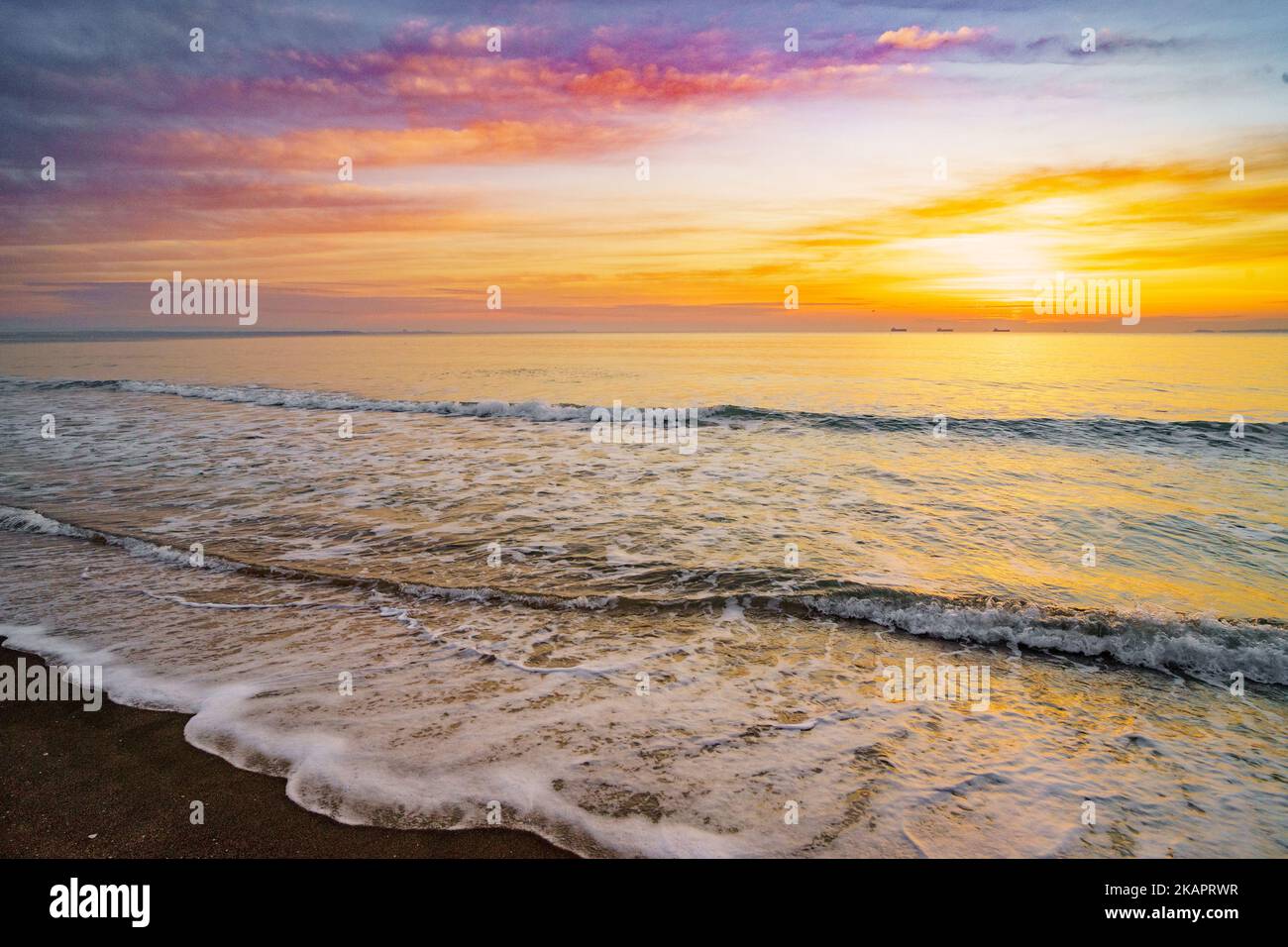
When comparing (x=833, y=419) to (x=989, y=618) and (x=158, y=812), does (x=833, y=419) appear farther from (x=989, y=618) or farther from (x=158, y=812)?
(x=158, y=812)

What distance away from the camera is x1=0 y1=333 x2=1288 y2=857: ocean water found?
14.8ft

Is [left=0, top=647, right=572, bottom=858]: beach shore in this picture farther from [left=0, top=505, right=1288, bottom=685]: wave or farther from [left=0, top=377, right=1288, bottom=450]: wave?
[left=0, top=377, right=1288, bottom=450]: wave

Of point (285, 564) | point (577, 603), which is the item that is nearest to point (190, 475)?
point (285, 564)

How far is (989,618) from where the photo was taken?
24.9 feet

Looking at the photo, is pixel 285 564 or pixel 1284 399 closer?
pixel 285 564

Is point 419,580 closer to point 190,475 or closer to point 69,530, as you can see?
point 69,530

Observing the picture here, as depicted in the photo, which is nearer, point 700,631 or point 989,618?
point 700,631

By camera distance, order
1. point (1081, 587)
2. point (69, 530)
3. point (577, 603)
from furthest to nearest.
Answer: point (69, 530) < point (1081, 587) < point (577, 603)

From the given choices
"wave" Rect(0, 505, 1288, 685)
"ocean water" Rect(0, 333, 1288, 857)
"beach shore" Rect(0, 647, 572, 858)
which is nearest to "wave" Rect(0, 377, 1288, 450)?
"ocean water" Rect(0, 333, 1288, 857)

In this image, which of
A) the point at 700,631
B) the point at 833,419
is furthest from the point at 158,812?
the point at 833,419

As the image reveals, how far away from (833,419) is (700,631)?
19.2 meters

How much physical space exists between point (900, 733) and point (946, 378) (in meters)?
40.3
